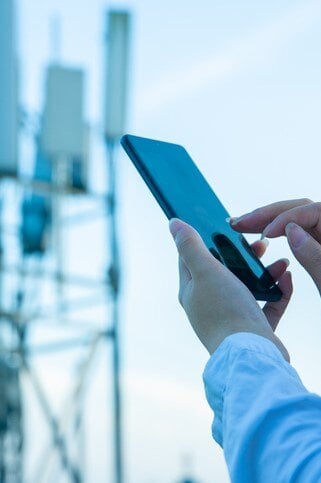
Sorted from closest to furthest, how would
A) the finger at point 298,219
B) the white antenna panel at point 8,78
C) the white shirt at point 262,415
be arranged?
the white shirt at point 262,415 → the finger at point 298,219 → the white antenna panel at point 8,78

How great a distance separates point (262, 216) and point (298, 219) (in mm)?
103

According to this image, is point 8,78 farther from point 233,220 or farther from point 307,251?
point 307,251

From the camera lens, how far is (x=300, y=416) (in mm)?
1240

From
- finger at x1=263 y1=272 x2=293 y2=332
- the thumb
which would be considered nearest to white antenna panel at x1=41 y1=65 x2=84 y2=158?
finger at x1=263 y1=272 x2=293 y2=332

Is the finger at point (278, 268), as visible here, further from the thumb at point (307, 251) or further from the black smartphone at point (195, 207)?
the thumb at point (307, 251)

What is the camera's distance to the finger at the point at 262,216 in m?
1.66

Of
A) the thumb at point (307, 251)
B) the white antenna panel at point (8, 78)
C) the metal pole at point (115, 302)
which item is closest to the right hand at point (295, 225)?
the thumb at point (307, 251)

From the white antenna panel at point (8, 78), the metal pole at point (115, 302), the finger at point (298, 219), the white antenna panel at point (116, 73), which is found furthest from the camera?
the white antenna panel at point (116, 73)

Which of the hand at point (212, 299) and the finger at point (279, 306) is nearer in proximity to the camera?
the hand at point (212, 299)

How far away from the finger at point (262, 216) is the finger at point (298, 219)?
0.24 feet

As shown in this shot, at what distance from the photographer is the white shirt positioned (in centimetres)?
120

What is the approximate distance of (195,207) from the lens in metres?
1.74

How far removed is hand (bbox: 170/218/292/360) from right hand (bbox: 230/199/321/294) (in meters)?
0.10

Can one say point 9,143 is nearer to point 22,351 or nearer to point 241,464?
point 22,351
